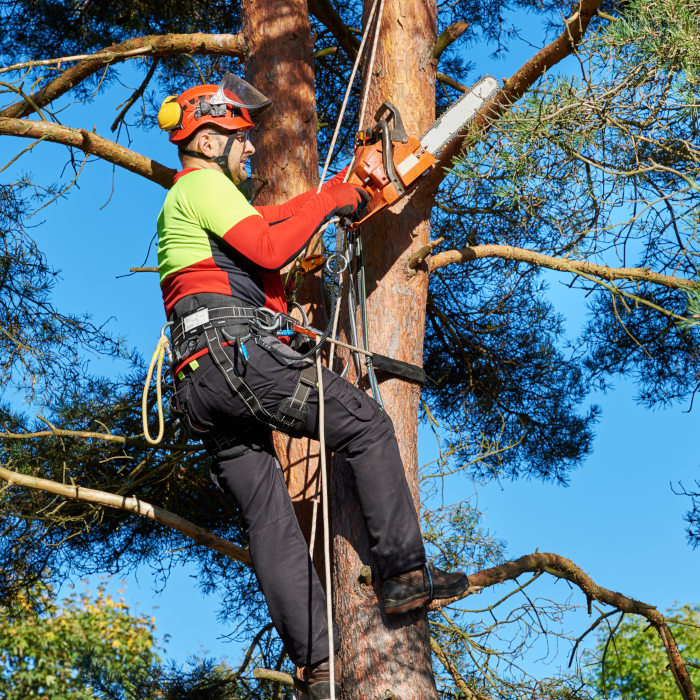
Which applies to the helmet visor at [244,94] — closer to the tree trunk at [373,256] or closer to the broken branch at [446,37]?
the tree trunk at [373,256]

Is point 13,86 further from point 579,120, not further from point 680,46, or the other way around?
point 680,46

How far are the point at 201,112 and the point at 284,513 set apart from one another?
150 cm

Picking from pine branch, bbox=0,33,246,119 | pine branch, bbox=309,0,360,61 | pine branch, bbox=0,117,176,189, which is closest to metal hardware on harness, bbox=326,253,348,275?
pine branch, bbox=0,117,176,189

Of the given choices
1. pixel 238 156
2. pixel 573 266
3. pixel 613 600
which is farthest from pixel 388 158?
pixel 613 600

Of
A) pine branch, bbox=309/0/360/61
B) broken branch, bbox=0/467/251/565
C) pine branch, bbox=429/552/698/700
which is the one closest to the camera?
broken branch, bbox=0/467/251/565

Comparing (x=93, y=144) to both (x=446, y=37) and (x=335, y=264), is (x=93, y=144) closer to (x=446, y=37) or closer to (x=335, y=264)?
(x=335, y=264)

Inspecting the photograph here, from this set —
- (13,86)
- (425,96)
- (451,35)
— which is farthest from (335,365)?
(13,86)

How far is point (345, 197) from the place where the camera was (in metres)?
3.12

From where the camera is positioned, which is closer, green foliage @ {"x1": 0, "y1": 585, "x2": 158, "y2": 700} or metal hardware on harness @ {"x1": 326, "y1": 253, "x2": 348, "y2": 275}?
metal hardware on harness @ {"x1": 326, "y1": 253, "x2": 348, "y2": 275}

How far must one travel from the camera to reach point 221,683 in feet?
16.5

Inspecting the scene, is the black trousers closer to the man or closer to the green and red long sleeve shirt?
the man

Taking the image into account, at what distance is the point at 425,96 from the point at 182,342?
1.60 metres

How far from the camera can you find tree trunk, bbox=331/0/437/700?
119 inches

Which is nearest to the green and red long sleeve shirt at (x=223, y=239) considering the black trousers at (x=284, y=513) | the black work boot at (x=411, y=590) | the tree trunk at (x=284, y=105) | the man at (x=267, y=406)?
the man at (x=267, y=406)
